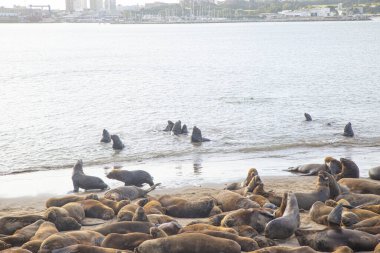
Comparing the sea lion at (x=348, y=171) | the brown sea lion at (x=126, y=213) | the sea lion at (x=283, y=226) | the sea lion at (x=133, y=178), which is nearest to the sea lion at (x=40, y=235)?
the brown sea lion at (x=126, y=213)

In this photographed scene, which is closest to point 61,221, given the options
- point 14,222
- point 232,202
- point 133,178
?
point 14,222

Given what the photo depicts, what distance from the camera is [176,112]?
30844 millimetres

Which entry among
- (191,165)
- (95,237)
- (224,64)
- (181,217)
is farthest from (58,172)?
(224,64)

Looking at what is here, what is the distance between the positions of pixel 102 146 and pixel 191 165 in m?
4.72

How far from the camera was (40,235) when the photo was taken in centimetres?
871

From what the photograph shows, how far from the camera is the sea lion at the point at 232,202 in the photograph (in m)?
10.3

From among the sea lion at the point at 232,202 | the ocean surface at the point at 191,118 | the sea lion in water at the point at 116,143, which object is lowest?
the ocean surface at the point at 191,118

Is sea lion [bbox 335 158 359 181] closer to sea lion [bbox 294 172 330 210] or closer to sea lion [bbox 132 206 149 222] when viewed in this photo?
sea lion [bbox 294 172 330 210]

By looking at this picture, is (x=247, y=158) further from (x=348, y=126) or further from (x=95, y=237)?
(x=95, y=237)

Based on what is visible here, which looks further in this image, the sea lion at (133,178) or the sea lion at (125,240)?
the sea lion at (133,178)

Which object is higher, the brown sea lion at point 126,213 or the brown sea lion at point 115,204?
the brown sea lion at point 126,213

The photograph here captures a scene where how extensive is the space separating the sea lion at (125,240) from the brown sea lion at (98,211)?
89.4 inches

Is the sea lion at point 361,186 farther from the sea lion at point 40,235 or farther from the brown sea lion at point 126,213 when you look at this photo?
the sea lion at point 40,235

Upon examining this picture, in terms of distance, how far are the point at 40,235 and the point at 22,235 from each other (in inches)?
11.2
